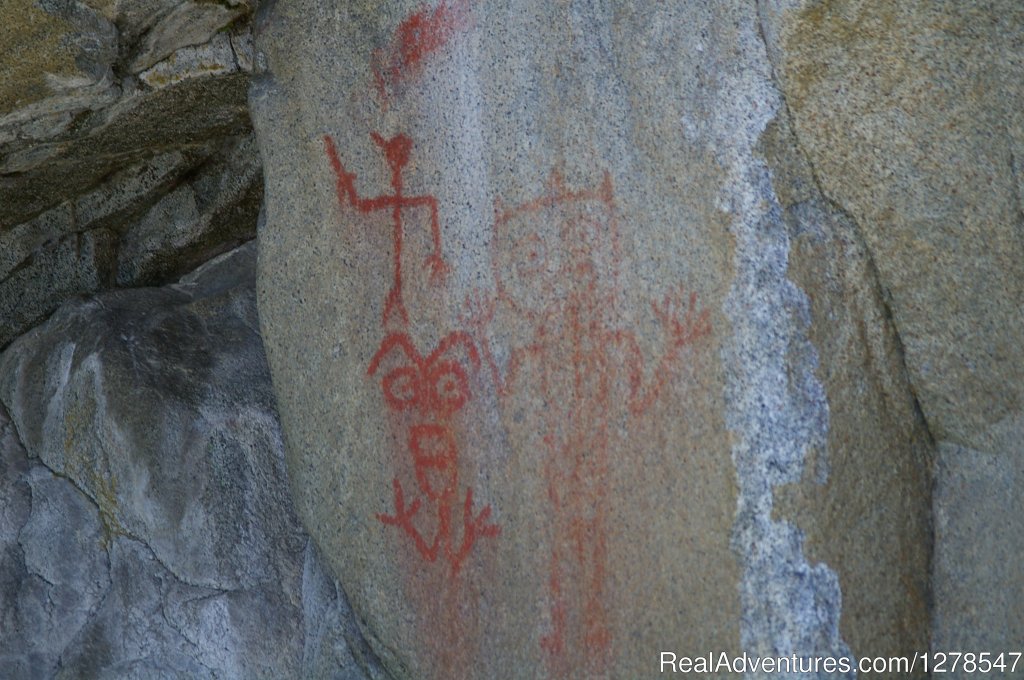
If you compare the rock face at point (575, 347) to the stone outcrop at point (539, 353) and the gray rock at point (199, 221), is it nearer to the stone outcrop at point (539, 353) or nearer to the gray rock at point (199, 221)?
the stone outcrop at point (539, 353)

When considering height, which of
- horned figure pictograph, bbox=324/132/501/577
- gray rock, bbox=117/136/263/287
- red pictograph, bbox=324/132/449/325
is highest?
gray rock, bbox=117/136/263/287

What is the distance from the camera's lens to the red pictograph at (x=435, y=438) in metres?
1.84

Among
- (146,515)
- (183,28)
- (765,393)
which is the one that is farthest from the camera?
(146,515)

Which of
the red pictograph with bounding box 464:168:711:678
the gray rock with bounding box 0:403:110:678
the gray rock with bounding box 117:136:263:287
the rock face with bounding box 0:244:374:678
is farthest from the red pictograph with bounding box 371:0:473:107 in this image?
the gray rock with bounding box 0:403:110:678

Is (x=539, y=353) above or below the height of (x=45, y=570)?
above

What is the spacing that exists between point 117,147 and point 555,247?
106cm

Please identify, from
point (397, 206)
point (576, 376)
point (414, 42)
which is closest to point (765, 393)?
point (576, 376)

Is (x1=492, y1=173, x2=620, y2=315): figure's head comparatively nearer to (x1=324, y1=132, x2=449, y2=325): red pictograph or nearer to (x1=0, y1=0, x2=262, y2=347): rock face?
(x1=324, y1=132, x2=449, y2=325): red pictograph

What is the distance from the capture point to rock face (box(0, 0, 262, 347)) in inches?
77.6

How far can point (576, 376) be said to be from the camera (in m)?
1.70

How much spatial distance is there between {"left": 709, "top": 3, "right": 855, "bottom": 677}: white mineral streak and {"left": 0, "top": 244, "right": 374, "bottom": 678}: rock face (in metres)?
1.00

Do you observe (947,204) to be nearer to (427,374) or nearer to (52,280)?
(427,374)

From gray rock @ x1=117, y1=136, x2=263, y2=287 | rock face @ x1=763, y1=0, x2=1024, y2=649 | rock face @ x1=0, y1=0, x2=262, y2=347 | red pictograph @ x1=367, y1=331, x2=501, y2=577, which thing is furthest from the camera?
gray rock @ x1=117, y1=136, x2=263, y2=287

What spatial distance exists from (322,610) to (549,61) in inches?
41.0
